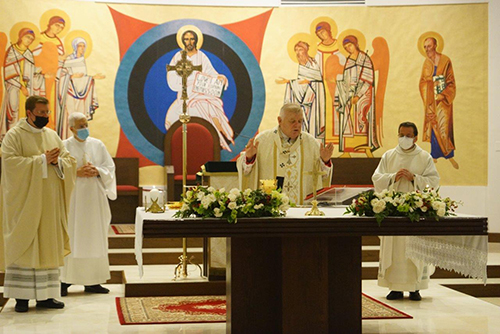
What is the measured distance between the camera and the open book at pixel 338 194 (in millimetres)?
5203

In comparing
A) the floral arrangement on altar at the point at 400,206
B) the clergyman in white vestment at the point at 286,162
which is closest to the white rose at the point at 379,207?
the floral arrangement on altar at the point at 400,206

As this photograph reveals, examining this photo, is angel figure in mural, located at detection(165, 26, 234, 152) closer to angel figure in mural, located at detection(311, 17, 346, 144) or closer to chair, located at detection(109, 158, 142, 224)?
chair, located at detection(109, 158, 142, 224)

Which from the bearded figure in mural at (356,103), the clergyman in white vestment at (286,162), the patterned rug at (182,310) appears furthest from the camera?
the bearded figure in mural at (356,103)

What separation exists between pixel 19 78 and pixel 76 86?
35.0 inches

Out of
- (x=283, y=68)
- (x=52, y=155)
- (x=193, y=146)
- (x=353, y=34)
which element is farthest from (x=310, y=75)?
(x=52, y=155)

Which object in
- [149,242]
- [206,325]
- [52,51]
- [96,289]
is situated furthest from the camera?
[52,51]

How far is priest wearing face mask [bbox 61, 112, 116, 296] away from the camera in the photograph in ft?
24.1

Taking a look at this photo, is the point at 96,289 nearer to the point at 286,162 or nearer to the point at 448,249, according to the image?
the point at 286,162

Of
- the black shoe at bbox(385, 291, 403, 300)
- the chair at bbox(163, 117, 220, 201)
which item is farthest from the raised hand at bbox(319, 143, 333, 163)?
the chair at bbox(163, 117, 220, 201)

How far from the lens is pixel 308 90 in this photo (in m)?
11.8

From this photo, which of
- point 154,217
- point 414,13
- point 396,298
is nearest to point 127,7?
point 414,13

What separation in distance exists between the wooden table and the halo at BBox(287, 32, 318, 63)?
7.42 meters

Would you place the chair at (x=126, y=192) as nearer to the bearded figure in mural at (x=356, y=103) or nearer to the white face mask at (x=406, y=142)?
the bearded figure in mural at (x=356, y=103)

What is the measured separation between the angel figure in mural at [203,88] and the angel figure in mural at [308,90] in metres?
1.08
